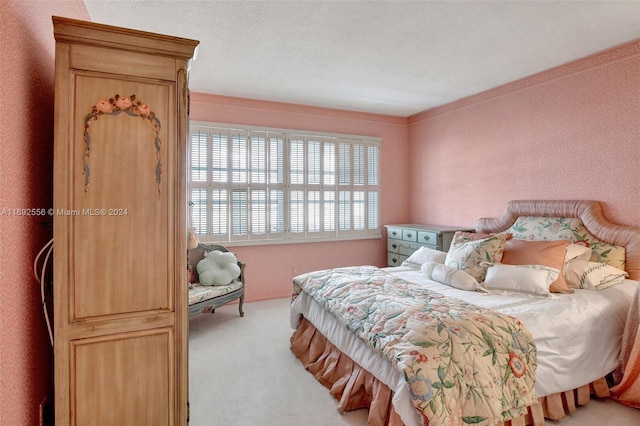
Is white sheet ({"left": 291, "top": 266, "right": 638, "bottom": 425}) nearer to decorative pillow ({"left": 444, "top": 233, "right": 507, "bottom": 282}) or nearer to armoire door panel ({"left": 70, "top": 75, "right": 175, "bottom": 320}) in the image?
decorative pillow ({"left": 444, "top": 233, "right": 507, "bottom": 282})

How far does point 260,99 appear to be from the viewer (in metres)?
4.55

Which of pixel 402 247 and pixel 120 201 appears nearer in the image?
pixel 120 201

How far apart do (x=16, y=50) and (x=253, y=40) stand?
73.8 inches

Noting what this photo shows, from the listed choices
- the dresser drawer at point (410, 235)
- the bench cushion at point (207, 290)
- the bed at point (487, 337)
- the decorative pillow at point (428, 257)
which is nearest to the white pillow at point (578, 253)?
the bed at point (487, 337)

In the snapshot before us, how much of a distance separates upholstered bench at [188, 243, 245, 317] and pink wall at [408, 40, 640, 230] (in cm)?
293

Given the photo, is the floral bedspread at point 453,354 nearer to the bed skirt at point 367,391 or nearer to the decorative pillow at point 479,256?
the bed skirt at point 367,391

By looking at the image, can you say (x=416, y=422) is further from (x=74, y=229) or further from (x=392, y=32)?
(x=392, y=32)

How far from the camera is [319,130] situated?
4949 mm

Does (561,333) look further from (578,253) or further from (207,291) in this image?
(207,291)

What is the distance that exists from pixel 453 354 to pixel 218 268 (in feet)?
9.30

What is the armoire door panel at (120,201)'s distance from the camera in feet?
4.66

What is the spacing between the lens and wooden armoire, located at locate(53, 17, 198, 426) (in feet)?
4.58

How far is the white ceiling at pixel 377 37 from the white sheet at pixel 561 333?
78.2 inches

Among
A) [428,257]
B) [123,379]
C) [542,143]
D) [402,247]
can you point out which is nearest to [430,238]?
[402,247]
